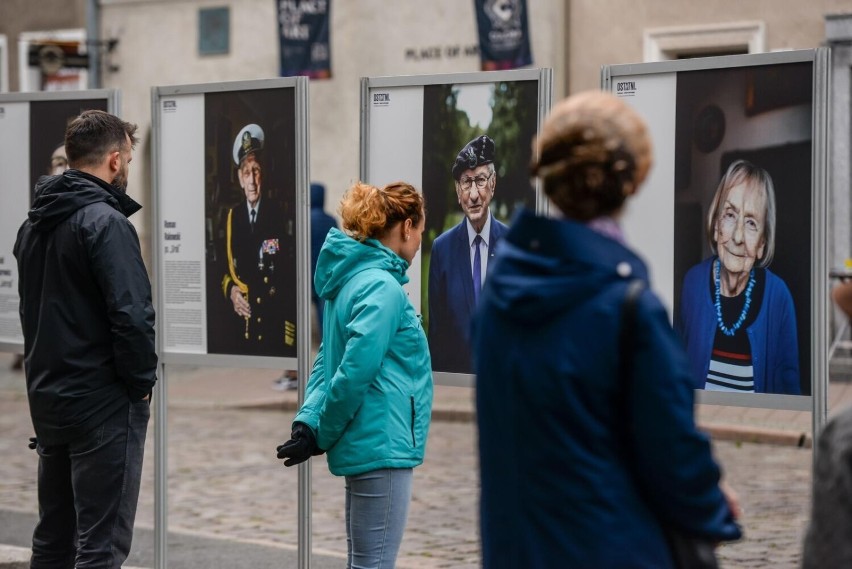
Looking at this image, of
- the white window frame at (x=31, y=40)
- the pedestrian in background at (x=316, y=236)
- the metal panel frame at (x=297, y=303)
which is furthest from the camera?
the white window frame at (x=31, y=40)

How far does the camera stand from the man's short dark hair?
4848mm

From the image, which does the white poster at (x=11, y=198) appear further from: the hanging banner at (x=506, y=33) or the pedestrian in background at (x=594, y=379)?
Result: the hanging banner at (x=506, y=33)

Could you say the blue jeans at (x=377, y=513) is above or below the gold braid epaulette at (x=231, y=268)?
below

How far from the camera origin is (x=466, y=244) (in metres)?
5.36

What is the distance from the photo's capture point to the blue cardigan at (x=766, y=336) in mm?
4613

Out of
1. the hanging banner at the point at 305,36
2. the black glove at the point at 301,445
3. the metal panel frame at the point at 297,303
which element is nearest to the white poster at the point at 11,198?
the metal panel frame at the point at 297,303

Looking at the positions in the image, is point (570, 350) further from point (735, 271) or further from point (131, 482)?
point (131, 482)

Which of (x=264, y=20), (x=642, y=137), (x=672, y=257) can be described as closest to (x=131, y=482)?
(x=672, y=257)

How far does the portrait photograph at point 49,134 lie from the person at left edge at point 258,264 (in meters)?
1.17

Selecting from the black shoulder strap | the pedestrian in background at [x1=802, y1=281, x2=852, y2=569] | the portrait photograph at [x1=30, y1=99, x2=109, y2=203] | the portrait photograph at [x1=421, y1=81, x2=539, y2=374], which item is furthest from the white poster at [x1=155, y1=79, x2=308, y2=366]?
the pedestrian in background at [x1=802, y1=281, x2=852, y2=569]

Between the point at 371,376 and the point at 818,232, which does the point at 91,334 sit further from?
the point at 818,232

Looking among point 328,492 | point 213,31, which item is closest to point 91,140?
point 328,492

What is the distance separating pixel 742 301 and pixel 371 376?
1.33 metres

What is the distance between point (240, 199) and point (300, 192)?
0.37 metres
